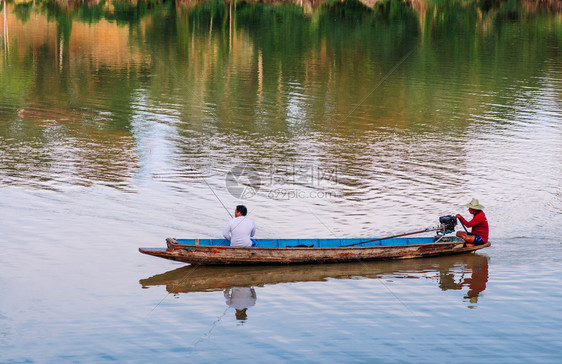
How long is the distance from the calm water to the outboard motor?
801 mm

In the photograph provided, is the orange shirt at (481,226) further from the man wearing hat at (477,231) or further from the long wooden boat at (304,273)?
the long wooden boat at (304,273)

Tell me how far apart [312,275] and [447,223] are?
3454 mm

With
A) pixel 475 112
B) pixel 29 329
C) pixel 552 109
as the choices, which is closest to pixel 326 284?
pixel 29 329

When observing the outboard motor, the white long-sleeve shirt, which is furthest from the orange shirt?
the white long-sleeve shirt

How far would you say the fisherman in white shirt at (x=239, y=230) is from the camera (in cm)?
1541

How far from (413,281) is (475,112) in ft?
60.9

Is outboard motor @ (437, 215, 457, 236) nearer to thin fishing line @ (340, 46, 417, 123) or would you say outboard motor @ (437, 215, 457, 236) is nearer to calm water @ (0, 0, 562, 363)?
calm water @ (0, 0, 562, 363)

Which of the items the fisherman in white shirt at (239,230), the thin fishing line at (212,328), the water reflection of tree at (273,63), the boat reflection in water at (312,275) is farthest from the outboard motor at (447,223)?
the water reflection of tree at (273,63)

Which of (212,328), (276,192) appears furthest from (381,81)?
(212,328)

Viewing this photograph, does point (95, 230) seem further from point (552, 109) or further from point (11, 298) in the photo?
point (552, 109)

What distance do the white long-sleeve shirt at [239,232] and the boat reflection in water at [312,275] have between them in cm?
56

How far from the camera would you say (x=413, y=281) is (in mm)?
15062

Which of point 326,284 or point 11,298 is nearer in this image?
point 11,298

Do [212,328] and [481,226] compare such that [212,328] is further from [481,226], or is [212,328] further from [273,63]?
[273,63]
